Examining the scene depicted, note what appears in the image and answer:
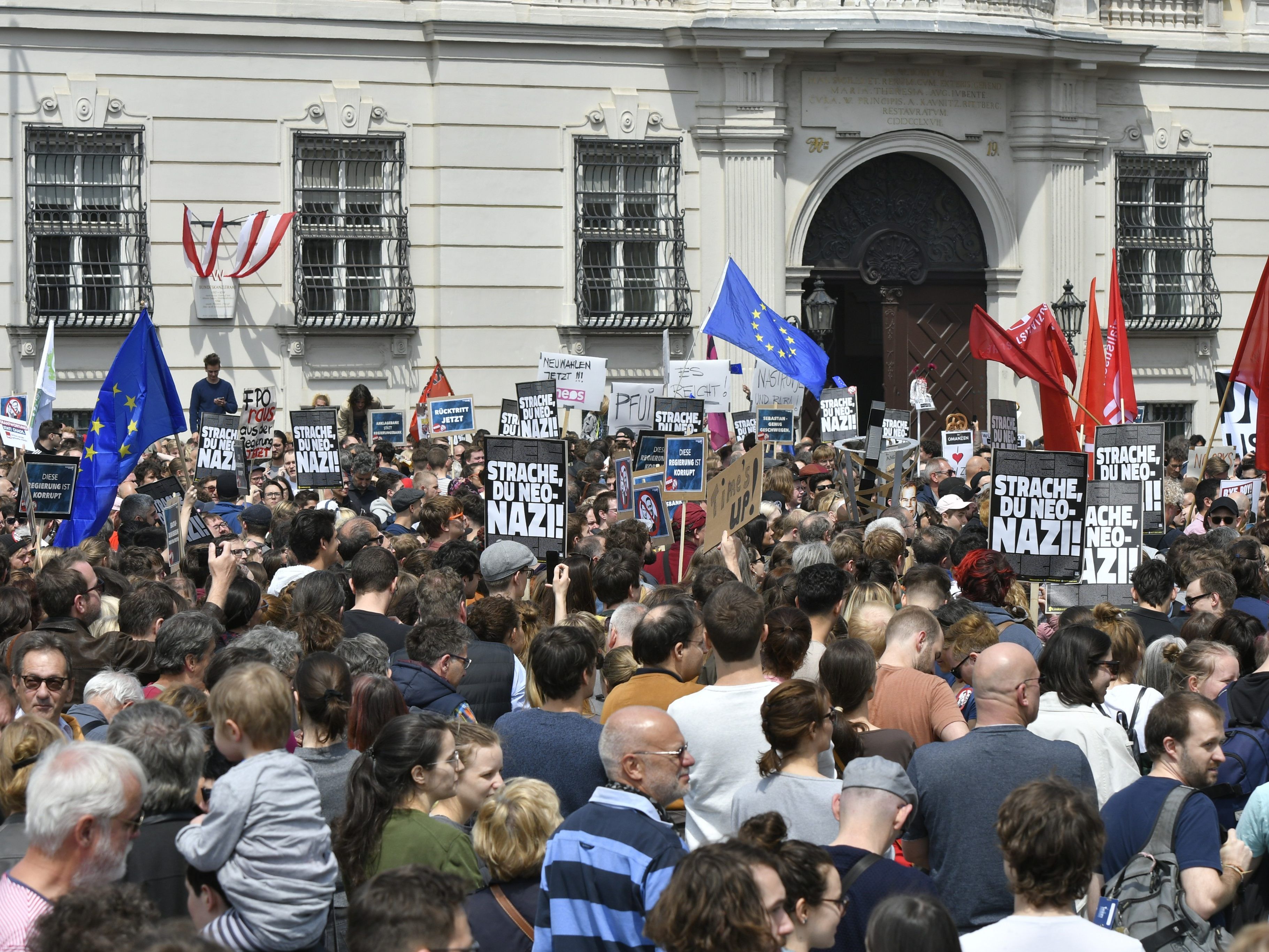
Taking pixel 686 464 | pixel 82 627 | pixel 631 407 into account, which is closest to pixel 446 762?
pixel 82 627

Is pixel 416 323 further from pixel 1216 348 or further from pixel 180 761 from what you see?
pixel 180 761

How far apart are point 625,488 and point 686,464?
25.6 inches

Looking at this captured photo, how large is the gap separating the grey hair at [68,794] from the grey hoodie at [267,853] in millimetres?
413

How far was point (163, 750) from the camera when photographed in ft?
16.5

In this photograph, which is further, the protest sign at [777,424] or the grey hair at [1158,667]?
the protest sign at [777,424]

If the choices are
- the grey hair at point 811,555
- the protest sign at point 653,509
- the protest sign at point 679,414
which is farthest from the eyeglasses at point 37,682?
the protest sign at point 679,414

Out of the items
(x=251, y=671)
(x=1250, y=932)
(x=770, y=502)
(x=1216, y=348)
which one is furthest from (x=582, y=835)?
(x=1216, y=348)

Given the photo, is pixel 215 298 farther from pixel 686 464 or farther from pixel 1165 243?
pixel 1165 243

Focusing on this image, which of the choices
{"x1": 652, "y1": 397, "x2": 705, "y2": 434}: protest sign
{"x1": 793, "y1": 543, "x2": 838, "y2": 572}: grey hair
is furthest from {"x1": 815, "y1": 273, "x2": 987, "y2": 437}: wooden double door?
{"x1": 793, "y1": 543, "x2": 838, "y2": 572}: grey hair

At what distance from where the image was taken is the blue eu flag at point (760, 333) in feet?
63.6

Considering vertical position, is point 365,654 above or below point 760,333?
below

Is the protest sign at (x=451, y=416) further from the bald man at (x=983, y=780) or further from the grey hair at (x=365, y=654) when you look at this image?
the bald man at (x=983, y=780)

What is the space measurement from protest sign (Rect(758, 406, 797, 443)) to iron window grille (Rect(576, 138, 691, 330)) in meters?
4.57

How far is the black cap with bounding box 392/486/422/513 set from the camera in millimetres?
13070
